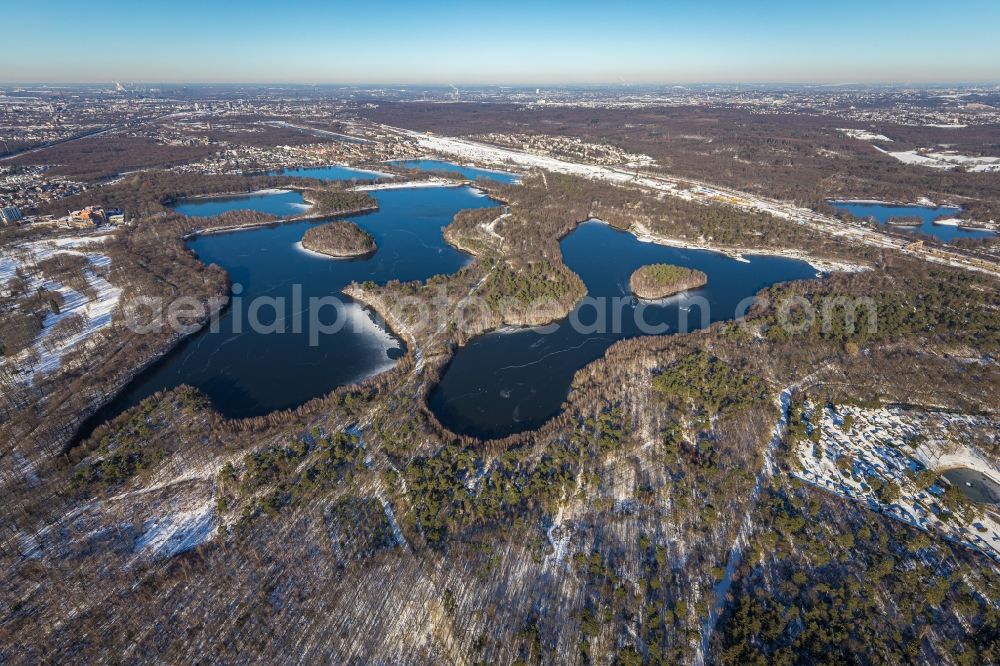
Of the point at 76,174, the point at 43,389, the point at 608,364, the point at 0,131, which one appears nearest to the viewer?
the point at 43,389

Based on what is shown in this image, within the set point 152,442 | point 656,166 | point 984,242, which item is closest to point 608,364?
point 152,442

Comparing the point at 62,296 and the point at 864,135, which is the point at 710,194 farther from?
the point at 864,135

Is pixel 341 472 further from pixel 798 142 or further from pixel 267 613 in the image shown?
pixel 798 142

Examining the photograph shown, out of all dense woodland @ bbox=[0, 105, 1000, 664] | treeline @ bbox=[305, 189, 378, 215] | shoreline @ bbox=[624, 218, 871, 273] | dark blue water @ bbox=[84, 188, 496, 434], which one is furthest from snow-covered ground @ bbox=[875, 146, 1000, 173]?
treeline @ bbox=[305, 189, 378, 215]

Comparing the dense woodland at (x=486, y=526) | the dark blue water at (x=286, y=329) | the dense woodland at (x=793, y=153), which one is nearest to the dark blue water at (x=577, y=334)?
the dense woodland at (x=486, y=526)

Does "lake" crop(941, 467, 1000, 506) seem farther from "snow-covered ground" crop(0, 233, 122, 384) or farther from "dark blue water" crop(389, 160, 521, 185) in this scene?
"dark blue water" crop(389, 160, 521, 185)

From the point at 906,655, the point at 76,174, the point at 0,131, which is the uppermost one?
the point at 0,131

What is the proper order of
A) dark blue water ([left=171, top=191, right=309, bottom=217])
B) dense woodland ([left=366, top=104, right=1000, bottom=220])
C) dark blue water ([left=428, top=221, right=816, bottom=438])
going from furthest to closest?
dense woodland ([left=366, top=104, right=1000, bottom=220])
dark blue water ([left=171, top=191, right=309, bottom=217])
dark blue water ([left=428, top=221, right=816, bottom=438])

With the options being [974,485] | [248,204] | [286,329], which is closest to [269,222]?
[248,204]
